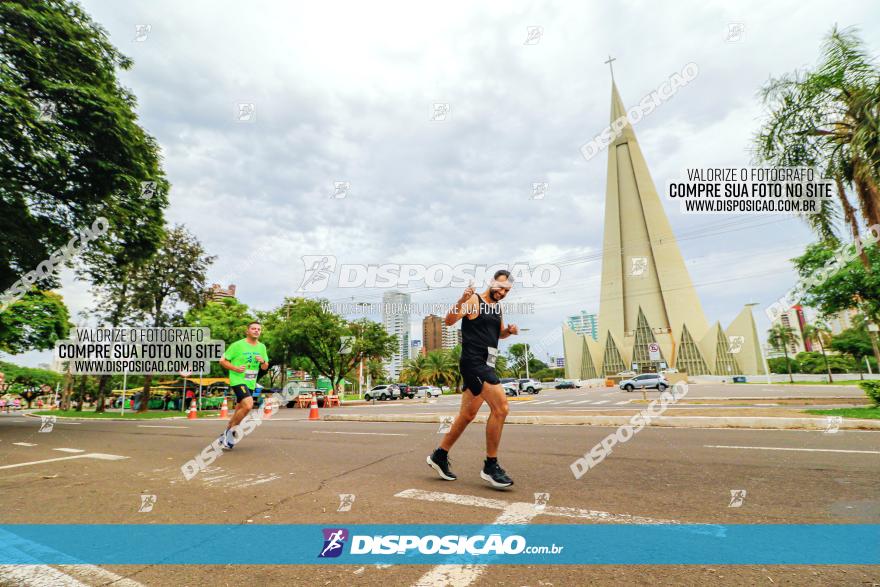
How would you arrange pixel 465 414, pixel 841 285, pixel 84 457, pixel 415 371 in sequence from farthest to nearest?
pixel 415 371 < pixel 841 285 < pixel 84 457 < pixel 465 414

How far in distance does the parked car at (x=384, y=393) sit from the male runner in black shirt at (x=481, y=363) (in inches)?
1644

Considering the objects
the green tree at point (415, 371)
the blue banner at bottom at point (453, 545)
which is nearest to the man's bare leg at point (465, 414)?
the blue banner at bottom at point (453, 545)

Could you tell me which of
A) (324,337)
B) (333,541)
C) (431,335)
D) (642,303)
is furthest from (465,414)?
(431,335)

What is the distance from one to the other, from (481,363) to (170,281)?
2704 cm

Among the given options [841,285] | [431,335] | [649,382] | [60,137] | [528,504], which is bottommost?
[649,382]

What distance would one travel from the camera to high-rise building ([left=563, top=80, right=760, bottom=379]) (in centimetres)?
7744

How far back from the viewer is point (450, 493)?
3670 millimetres

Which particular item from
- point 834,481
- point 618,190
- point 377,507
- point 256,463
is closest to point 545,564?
point 377,507

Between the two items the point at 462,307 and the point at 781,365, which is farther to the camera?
the point at 781,365

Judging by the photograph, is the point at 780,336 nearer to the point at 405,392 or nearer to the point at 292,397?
the point at 405,392

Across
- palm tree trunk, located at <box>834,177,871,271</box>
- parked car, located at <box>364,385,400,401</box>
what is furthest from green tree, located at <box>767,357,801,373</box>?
palm tree trunk, located at <box>834,177,871,271</box>

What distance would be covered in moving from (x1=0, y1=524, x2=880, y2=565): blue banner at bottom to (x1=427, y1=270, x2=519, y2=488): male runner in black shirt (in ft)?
4.00

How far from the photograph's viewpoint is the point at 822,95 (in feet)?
32.0

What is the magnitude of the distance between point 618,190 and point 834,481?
9502 centimetres
